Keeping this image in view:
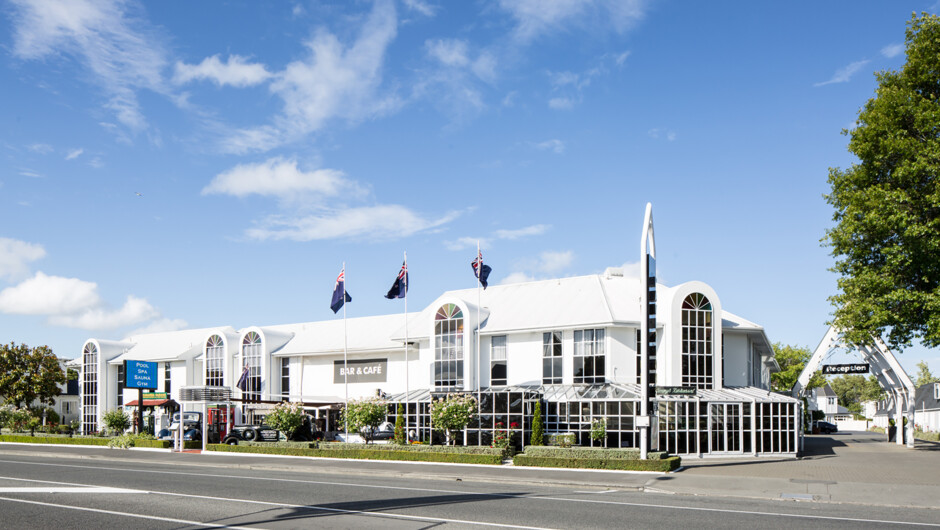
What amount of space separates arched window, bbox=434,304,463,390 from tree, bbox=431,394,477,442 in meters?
6.82

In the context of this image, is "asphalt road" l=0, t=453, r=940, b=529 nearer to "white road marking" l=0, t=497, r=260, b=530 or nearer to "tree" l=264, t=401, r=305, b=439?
"white road marking" l=0, t=497, r=260, b=530

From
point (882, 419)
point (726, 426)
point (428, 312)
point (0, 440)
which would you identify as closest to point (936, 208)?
point (726, 426)

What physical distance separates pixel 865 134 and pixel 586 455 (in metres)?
16.3

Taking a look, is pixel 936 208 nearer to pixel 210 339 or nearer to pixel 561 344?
pixel 561 344

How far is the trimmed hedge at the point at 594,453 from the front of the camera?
28.4m

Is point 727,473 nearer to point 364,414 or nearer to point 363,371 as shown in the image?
point 364,414

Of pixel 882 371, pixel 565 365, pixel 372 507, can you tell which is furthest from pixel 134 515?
pixel 882 371

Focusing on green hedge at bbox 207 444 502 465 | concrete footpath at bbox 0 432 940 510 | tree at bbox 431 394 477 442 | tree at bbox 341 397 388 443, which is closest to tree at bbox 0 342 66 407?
concrete footpath at bbox 0 432 940 510

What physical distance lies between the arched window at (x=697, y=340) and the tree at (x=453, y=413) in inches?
440

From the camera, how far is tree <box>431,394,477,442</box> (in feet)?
114

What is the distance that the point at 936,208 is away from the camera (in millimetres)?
27047

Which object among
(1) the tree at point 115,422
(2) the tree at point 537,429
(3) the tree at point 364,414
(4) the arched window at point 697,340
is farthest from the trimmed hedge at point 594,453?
(1) the tree at point 115,422

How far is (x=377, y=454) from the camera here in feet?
109

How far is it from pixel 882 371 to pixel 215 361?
1852 inches
